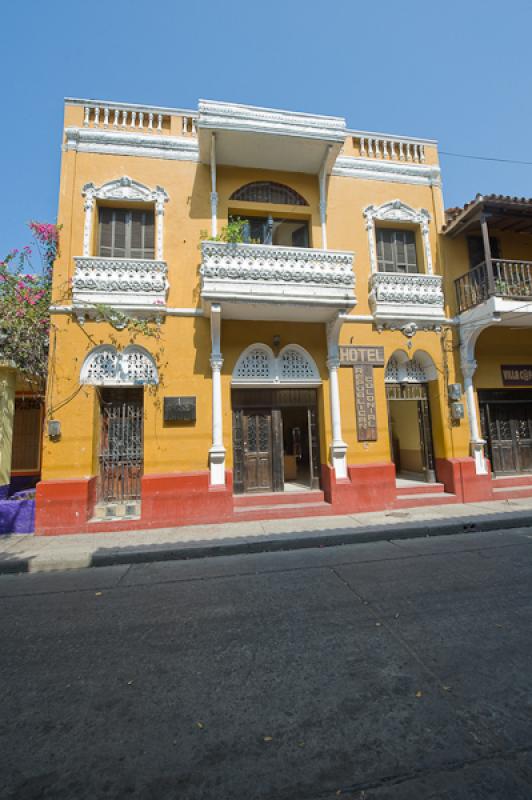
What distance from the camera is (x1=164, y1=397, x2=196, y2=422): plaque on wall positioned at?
28.2ft

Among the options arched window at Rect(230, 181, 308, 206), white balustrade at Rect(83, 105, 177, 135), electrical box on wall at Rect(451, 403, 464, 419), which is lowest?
electrical box on wall at Rect(451, 403, 464, 419)

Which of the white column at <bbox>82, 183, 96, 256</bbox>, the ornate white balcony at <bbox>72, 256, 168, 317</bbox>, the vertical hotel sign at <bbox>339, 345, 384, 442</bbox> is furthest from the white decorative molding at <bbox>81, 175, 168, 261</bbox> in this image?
the vertical hotel sign at <bbox>339, 345, 384, 442</bbox>

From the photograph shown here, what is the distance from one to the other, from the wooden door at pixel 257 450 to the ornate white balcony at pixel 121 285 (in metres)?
3.47

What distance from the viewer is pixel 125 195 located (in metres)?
9.12

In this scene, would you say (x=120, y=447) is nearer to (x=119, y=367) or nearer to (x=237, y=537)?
(x=119, y=367)

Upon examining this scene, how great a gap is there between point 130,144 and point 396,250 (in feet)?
24.9

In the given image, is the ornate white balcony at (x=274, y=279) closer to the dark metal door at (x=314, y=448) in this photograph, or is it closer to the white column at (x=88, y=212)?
the dark metal door at (x=314, y=448)

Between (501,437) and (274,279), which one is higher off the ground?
(274,279)

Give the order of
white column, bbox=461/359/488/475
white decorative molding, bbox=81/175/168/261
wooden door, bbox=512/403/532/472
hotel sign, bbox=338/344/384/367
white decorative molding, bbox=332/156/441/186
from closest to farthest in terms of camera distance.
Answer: white decorative molding, bbox=81/175/168/261
hotel sign, bbox=338/344/384/367
white column, bbox=461/359/488/475
white decorative molding, bbox=332/156/441/186
wooden door, bbox=512/403/532/472

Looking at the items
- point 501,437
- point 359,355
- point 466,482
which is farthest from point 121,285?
point 501,437

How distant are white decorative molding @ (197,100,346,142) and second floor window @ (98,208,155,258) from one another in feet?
8.46

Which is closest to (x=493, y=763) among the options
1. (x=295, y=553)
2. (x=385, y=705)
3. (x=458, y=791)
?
(x=458, y=791)

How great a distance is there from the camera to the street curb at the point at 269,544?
617 centimetres

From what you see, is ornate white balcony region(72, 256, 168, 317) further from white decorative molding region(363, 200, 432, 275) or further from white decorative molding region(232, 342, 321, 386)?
white decorative molding region(363, 200, 432, 275)
